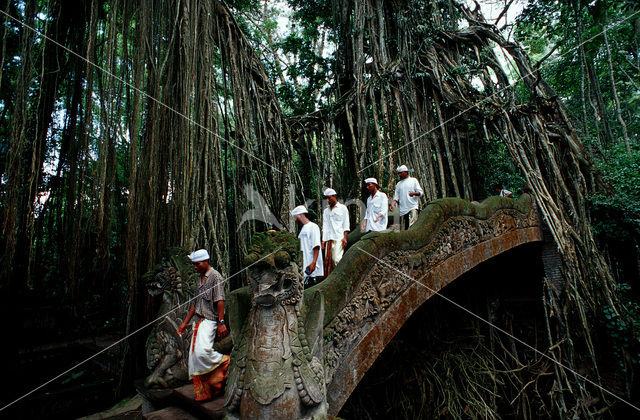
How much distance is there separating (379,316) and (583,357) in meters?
5.06

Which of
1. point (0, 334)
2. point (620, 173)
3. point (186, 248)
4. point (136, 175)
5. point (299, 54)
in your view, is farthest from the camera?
point (299, 54)

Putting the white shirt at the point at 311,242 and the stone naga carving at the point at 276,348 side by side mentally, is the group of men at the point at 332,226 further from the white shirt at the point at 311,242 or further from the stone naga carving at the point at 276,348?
the stone naga carving at the point at 276,348

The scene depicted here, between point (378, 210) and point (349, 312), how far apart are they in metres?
1.89

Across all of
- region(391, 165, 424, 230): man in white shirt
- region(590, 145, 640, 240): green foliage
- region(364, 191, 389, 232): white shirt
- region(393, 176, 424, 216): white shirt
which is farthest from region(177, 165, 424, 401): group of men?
region(590, 145, 640, 240): green foliage

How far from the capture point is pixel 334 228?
4.53 m

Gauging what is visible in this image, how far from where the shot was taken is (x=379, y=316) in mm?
3330

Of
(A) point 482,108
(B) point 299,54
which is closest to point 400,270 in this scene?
(A) point 482,108

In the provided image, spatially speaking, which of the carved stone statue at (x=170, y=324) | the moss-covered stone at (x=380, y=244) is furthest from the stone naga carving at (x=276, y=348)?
the carved stone statue at (x=170, y=324)

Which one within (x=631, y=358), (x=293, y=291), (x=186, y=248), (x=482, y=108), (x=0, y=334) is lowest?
(x=631, y=358)

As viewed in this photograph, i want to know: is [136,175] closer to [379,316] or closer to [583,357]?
[379,316]

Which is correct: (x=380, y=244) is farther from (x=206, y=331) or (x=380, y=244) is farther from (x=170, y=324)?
(x=170, y=324)

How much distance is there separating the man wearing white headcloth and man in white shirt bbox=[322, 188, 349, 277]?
5.89 ft

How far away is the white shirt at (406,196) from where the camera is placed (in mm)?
5016

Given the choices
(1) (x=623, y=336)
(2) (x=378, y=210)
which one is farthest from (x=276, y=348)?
(1) (x=623, y=336)
